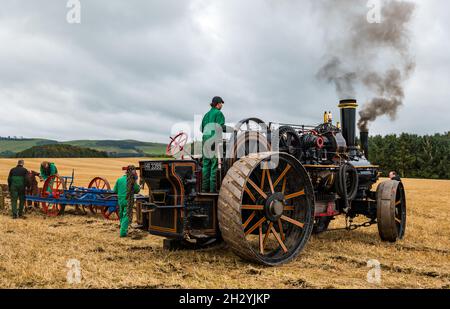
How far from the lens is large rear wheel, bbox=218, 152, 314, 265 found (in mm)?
5820

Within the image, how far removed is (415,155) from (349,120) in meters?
61.2

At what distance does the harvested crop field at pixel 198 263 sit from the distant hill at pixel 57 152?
1791 inches

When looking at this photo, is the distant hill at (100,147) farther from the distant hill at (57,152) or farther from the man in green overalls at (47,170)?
the man in green overalls at (47,170)

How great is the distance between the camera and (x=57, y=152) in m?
53.4

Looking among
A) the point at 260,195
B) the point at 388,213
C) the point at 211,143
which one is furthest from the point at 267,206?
the point at 388,213

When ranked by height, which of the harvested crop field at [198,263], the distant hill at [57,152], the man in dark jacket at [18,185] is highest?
the distant hill at [57,152]

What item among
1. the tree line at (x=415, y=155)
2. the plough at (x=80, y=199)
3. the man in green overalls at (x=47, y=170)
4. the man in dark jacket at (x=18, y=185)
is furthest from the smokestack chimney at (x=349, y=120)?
the tree line at (x=415, y=155)

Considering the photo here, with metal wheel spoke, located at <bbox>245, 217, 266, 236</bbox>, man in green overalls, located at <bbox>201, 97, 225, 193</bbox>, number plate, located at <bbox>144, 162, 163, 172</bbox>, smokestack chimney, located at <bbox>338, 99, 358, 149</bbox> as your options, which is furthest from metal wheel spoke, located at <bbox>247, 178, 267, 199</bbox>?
smokestack chimney, located at <bbox>338, 99, 358, 149</bbox>

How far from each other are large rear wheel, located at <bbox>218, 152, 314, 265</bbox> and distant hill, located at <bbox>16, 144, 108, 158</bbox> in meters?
49.6

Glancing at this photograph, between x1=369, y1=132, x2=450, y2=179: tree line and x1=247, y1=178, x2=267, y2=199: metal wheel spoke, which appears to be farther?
x1=369, y1=132, x2=450, y2=179: tree line

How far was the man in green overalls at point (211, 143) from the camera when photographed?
667cm

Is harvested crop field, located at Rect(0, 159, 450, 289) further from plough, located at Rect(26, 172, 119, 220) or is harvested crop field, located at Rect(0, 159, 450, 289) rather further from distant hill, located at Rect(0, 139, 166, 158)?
distant hill, located at Rect(0, 139, 166, 158)
